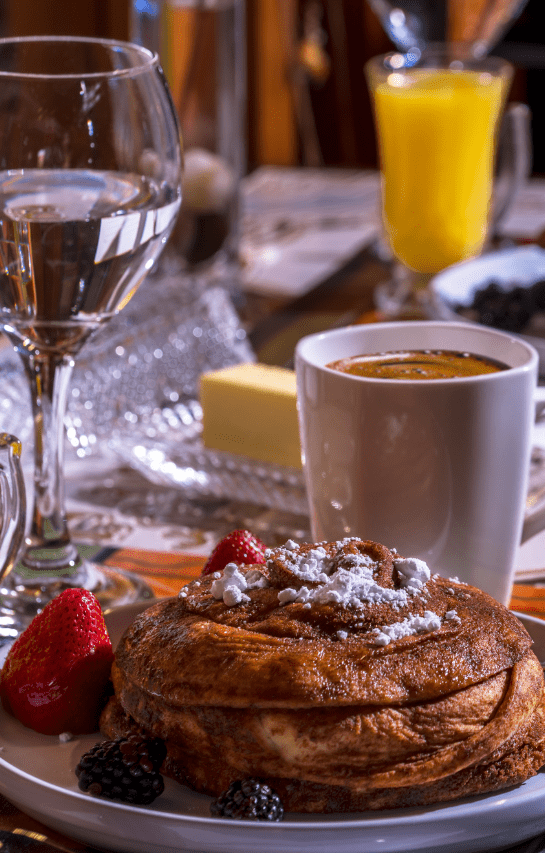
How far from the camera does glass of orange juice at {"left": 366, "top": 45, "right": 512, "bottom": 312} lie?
1.42 meters

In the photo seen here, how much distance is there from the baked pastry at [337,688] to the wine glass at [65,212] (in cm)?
25

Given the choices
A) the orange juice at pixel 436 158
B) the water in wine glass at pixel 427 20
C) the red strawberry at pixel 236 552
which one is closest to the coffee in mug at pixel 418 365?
the red strawberry at pixel 236 552

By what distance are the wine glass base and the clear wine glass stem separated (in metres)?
0.01

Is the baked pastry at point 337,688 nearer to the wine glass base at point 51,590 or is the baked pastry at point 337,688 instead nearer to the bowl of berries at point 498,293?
the wine glass base at point 51,590

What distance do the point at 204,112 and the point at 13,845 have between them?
49.7 inches

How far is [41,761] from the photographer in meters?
0.51

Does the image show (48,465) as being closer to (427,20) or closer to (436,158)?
Answer: (436,158)

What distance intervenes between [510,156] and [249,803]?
1.38 meters

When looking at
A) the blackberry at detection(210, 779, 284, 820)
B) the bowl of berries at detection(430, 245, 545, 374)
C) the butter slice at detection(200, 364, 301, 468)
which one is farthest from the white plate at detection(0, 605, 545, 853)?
the bowl of berries at detection(430, 245, 545, 374)

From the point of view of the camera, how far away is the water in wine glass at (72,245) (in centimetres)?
69

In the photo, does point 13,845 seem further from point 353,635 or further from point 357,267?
point 357,267

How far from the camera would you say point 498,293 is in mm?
1284

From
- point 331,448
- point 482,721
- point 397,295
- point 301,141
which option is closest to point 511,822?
point 482,721

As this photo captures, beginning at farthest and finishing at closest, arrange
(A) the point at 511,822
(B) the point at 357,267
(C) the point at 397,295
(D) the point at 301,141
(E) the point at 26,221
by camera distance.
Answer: (D) the point at 301,141
(B) the point at 357,267
(C) the point at 397,295
(E) the point at 26,221
(A) the point at 511,822
